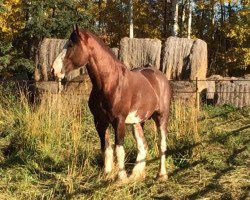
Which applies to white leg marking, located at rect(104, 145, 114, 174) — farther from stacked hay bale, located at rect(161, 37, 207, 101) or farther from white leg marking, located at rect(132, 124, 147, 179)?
stacked hay bale, located at rect(161, 37, 207, 101)

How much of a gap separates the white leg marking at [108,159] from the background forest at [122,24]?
9438mm

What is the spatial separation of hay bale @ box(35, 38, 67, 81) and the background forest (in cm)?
334

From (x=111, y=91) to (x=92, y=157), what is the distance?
1675 millimetres

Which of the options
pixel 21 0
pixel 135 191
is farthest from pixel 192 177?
pixel 21 0

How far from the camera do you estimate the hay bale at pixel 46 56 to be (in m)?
10.7

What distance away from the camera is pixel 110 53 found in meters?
4.98

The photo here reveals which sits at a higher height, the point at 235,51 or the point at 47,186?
the point at 235,51

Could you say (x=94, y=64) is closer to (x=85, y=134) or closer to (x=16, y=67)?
(x=85, y=134)

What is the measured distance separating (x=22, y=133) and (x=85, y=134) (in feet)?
3.53

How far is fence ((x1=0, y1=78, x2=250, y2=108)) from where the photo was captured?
9.70 m

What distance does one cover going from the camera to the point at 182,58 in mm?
10367

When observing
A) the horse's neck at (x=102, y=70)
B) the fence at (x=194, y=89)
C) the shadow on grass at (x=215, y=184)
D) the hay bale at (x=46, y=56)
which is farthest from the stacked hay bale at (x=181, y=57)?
the horse's neck at (x=102, y=70)

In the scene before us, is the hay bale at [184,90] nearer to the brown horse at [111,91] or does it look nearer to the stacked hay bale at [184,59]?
the stacked hay bale at [184,59]

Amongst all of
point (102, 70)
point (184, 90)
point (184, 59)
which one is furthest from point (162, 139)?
point (184, 59)
